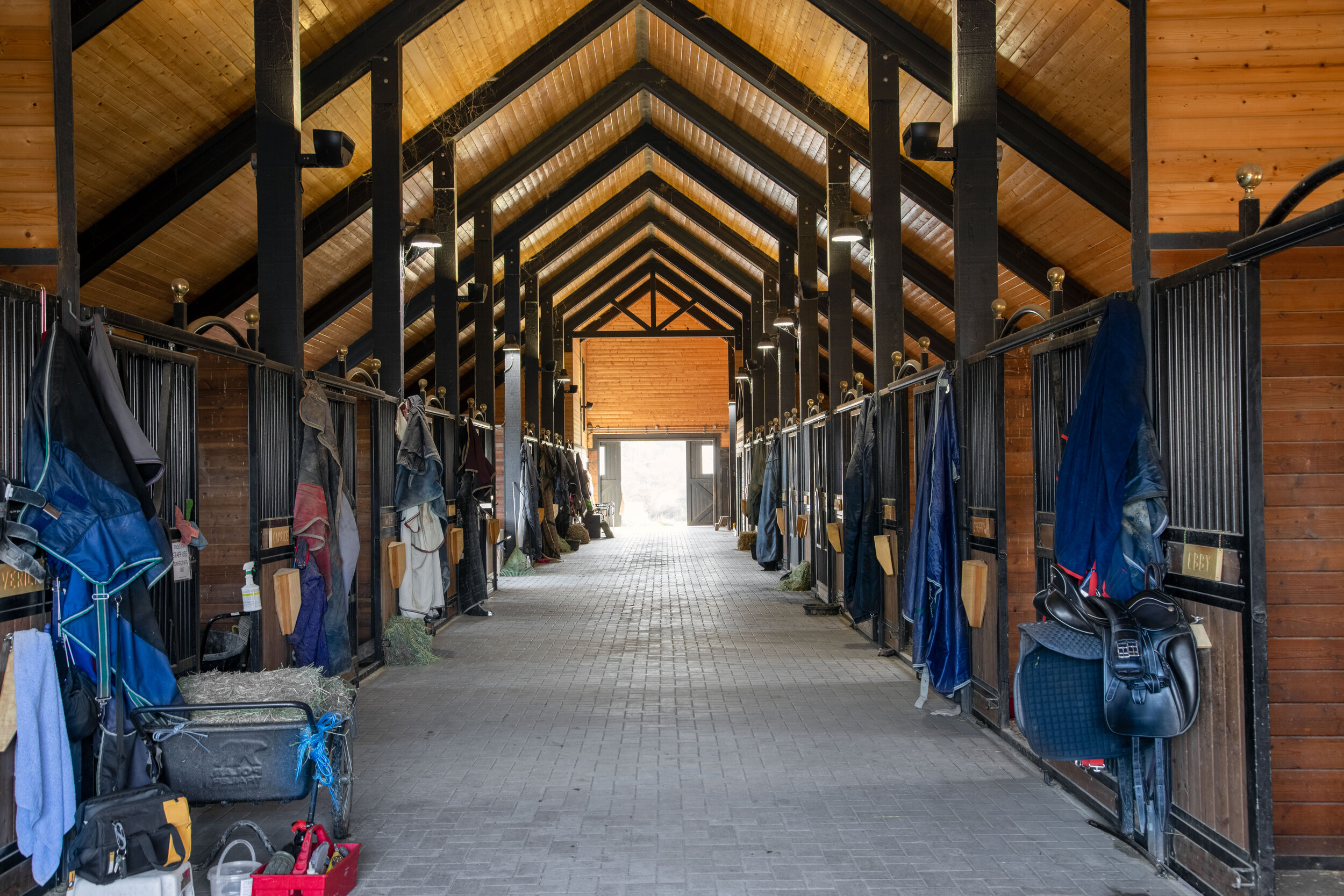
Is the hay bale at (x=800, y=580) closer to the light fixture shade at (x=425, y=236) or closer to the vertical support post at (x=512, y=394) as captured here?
the vertical support post at (x=512, y=394)

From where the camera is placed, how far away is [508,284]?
16.4m

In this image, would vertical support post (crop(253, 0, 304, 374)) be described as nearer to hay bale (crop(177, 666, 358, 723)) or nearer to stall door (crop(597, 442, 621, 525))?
hay bale (crop(177, 666, 358, 723))

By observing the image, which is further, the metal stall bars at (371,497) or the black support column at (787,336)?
the black support column at (787,336)

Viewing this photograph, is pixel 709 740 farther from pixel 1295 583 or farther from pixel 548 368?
pixel 548 368

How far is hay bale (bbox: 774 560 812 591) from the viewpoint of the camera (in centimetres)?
1252

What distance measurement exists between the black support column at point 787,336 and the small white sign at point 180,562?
11709 millimetres

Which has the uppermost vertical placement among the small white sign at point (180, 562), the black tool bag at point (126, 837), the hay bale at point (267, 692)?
the small white sign at point (180, 562)

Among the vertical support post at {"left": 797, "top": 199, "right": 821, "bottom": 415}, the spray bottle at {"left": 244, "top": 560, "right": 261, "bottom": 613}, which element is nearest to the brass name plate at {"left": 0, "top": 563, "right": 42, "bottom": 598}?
the spray bottle at {"left": 244, "top": 560, "right": 261, "bottom": 613}

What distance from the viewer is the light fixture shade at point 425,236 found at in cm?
915

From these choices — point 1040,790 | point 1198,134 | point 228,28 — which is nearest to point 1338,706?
point 1040,790

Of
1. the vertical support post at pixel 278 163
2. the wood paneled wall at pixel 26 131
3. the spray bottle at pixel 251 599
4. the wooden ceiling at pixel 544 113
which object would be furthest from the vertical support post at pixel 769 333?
the wood paneled wall at pixel 26 131

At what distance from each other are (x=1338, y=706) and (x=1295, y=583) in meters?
0.48

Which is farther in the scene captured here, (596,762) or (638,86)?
(638,86)

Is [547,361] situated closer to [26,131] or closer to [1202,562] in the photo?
[26,131]
